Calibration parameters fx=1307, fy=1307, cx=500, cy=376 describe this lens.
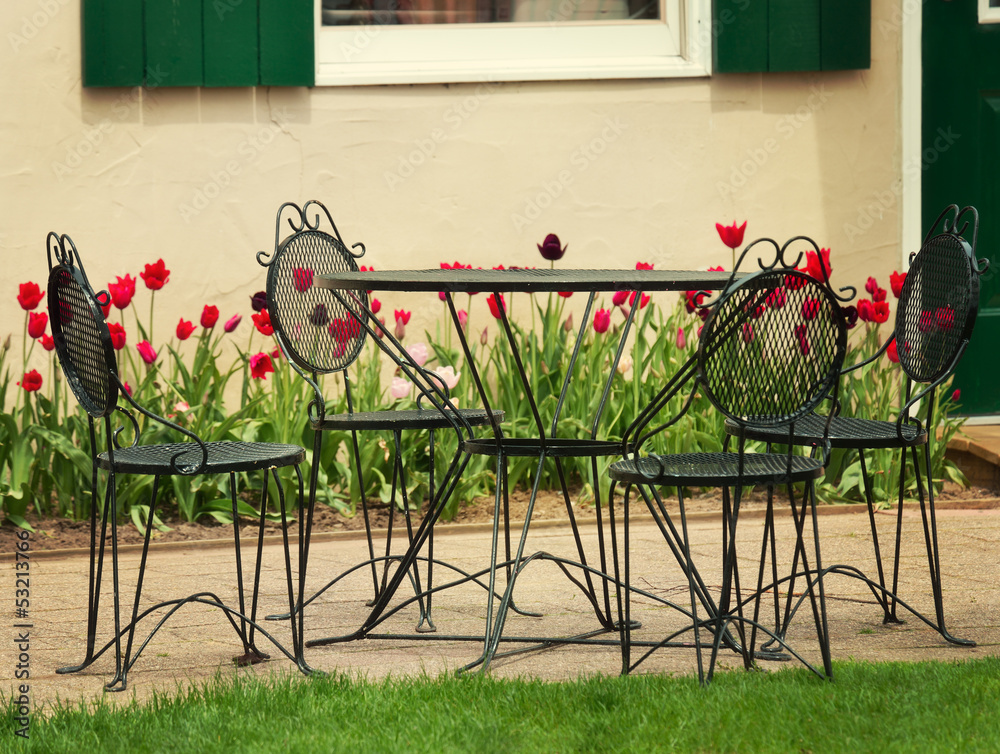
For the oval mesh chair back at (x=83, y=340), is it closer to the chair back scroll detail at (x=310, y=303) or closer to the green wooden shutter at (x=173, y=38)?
the chair back scroll detail at (x=310, y=303)

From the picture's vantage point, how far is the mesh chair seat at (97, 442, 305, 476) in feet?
9.48

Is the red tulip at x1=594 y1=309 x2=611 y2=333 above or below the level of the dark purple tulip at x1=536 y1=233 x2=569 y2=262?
below

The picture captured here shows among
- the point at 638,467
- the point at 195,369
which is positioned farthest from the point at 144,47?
the point at 638,467

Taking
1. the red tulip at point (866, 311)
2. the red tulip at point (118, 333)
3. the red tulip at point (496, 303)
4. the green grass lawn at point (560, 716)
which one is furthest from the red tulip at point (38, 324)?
the red tulip at point (866, 311)

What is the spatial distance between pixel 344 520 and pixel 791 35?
2872 mm

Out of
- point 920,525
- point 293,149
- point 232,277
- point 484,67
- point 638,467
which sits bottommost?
point 920,525

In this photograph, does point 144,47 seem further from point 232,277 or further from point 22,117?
point 232,277

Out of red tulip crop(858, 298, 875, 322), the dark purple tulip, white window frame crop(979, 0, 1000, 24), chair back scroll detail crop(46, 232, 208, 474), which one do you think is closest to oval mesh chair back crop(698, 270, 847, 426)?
chair back scroll detail crop(46, 232, 208, 474)

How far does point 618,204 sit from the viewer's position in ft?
19.1

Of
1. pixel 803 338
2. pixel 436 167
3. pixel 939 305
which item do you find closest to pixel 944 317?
pixel 939 305

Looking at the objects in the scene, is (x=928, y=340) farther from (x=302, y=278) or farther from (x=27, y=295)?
(x=27, y=295)

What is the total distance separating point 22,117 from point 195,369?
54.3 inches

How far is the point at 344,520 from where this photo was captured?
489 centimetres

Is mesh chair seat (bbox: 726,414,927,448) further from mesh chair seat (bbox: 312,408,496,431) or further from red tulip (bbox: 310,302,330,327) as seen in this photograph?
red tulip (bbox: 310,302,330,327)
